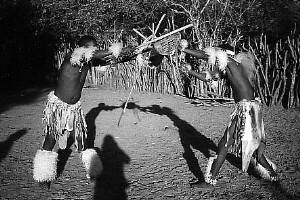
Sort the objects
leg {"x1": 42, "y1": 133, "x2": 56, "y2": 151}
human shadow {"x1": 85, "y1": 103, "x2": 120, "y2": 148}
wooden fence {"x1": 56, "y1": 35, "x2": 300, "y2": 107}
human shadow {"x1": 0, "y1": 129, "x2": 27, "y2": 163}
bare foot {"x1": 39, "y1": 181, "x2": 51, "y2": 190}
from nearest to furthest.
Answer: bare foot {"x1": 39, "y1": 181, "x2": 51, "y2": 190}, leg {"x1": 42, "y1": 133, "x2": 56, "y2": 151}, human shadow {"x1": 0, "y1": 129, "x2": 27, "y2": 163}, human shadow {"x1": 85, "y1": 103, "x2": 120, "y2": 148}, wooden fence {"x1": 56, "y1": 35, "x2": 300, "y2": 107}

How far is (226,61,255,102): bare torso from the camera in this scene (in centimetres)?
387

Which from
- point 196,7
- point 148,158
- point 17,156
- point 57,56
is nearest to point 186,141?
point 148,158

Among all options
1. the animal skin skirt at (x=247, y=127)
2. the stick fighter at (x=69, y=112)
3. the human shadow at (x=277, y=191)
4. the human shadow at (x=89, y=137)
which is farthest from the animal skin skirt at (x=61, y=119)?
the human shadow at (x=277, y=191)

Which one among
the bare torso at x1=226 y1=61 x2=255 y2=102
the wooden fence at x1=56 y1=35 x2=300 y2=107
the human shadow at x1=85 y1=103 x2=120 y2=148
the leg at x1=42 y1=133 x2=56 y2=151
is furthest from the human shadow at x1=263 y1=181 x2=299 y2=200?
the wooden fence at x1=56 y1=35 x2=300 y2=107

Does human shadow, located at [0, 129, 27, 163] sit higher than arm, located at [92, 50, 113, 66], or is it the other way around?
arm, located at [92, 50, 113, 66]

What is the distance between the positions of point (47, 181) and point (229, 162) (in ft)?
7.96

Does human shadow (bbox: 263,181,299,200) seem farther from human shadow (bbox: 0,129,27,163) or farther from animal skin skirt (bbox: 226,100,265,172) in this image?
human shadow (bbox: 0,129,27,163)

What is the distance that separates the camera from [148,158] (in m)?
5.23

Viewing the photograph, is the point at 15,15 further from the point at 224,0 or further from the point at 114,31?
the point at 224,0

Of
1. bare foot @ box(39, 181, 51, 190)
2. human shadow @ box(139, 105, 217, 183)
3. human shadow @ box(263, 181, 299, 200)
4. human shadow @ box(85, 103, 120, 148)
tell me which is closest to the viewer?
human shadow @ box(263, 181, 299, 200)

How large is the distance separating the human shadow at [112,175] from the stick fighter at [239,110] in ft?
3.29

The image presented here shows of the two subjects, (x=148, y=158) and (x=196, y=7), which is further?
(x=196, y=7)

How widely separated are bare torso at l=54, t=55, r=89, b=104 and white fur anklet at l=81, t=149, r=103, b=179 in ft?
2.08

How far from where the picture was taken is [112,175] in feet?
14.8
